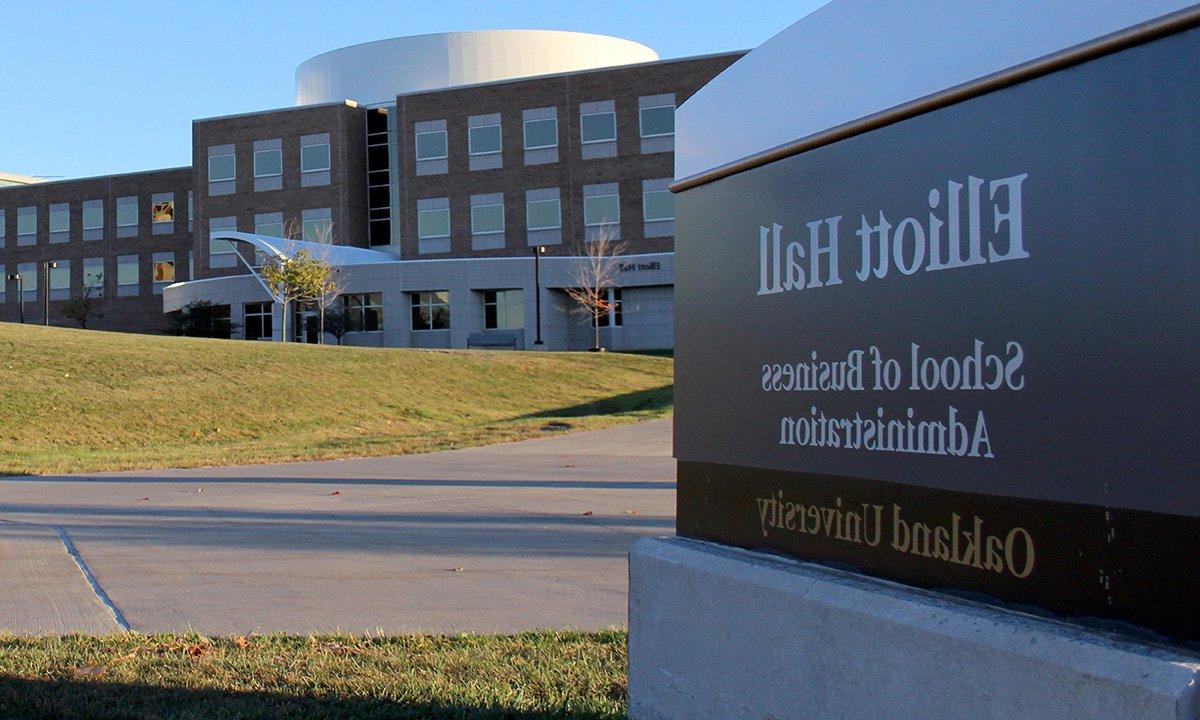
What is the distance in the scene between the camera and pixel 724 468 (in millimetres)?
3664

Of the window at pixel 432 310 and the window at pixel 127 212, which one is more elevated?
the window at pixel 127 212

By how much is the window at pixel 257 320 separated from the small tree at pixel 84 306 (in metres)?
12.1

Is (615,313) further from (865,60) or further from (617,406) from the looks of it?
(865,60)

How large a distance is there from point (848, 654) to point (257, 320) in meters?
60.1

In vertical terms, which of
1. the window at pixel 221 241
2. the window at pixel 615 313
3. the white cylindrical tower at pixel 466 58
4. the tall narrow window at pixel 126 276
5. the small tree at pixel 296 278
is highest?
the white cylindrical tower at pixel 466 58

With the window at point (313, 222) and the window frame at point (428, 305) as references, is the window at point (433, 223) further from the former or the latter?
the window at point (313, 222)

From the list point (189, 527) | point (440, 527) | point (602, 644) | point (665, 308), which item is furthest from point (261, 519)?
point (665, 308)

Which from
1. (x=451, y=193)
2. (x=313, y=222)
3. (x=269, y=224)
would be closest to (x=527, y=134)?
(x=451, y=193)

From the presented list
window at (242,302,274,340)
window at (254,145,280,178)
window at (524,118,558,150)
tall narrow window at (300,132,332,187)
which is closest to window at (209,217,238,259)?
window at (254,145,280,178)

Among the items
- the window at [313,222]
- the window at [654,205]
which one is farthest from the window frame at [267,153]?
the window at [654,205]

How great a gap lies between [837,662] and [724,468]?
0.86 meters

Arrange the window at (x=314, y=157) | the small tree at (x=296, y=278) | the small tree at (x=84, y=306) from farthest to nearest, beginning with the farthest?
the small tree at (x=84, y=306) < the window at (x=314, y=157) < the small tree at (x=296, y=278)

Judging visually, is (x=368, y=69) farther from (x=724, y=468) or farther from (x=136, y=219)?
(x=724, y=468)

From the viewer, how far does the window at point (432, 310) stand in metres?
56.7
